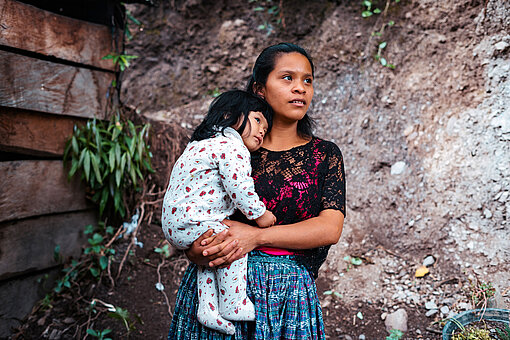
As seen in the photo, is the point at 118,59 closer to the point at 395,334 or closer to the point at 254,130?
the point at 254,130

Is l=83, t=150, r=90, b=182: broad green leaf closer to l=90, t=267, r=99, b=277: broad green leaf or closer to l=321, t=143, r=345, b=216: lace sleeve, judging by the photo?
l=90, t=267, r=99, b=277: broad green leaf

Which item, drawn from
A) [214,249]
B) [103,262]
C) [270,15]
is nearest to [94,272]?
[103,262]

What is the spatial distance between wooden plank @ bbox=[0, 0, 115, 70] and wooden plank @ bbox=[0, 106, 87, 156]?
1.40ft

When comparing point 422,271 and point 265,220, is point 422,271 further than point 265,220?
Result: Yes

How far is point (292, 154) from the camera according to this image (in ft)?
5.53

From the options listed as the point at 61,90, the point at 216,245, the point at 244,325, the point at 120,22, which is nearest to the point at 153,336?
the point at 244,325

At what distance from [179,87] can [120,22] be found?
4.92 feet

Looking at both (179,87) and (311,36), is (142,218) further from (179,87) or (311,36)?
(311,36)

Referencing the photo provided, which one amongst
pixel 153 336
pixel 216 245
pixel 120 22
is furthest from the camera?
pixel 120 22

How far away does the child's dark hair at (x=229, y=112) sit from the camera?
1.58 m

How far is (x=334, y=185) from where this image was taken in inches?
63.4

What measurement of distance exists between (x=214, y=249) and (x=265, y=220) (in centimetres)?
23

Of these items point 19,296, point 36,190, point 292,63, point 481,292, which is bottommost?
point 19,296

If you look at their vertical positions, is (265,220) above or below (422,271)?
above
